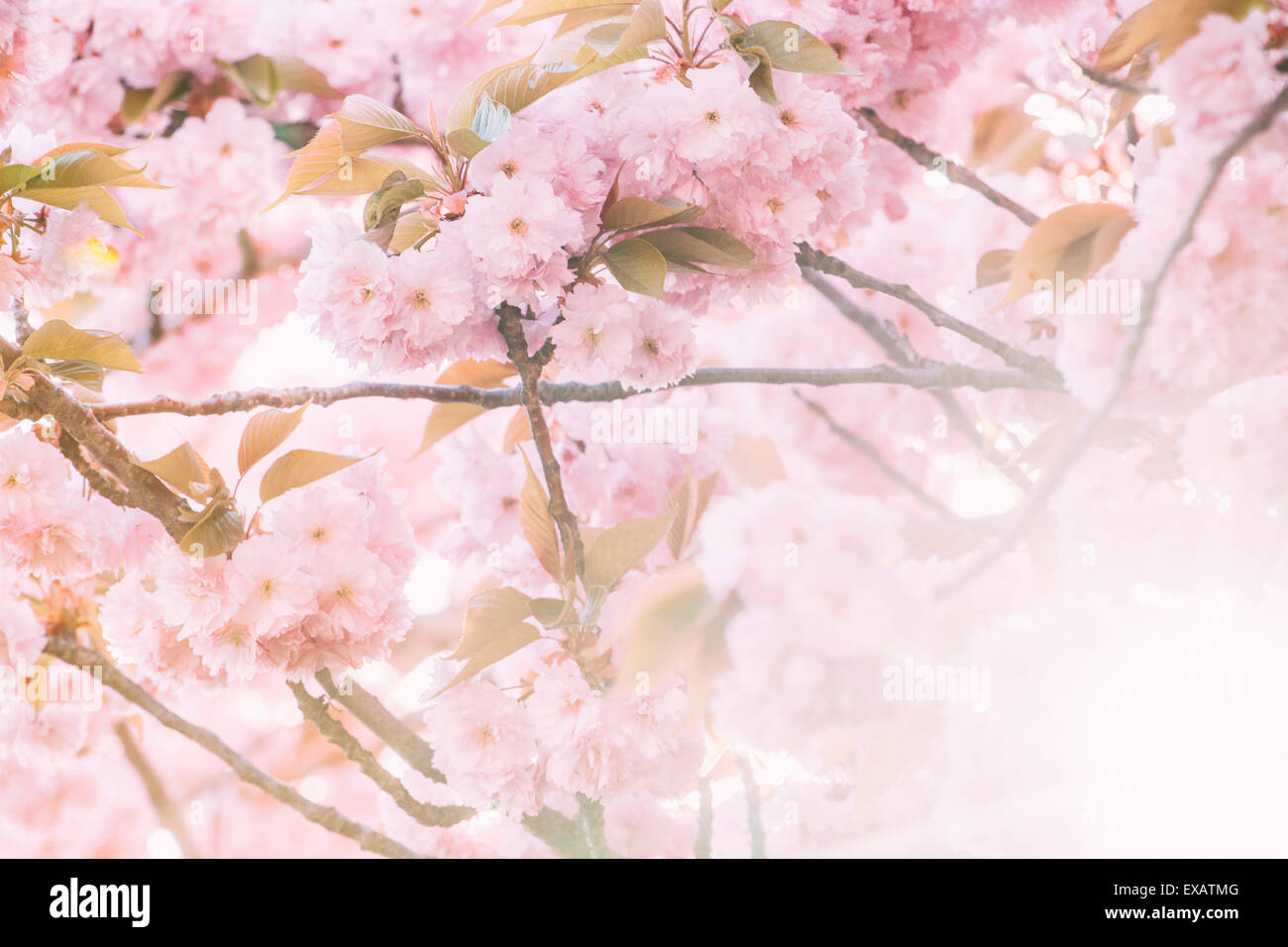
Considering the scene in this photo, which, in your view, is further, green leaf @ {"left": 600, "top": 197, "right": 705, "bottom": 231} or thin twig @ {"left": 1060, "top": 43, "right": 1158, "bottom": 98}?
thin twig @ {"left": 1060, "top": 43, "right": 1158, "bottom": 98}

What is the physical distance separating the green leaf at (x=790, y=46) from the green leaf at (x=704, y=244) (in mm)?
76

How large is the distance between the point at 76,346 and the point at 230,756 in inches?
9.2

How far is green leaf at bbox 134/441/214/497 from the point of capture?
0.40 metres

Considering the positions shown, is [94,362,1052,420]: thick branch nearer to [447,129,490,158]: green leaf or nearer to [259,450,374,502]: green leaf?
[259,450,374,502]: green leaf

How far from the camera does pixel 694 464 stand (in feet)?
1.82

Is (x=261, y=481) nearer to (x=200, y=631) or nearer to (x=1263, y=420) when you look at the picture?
(x=200, y=631)

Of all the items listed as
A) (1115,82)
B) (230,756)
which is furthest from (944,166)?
(230,756)

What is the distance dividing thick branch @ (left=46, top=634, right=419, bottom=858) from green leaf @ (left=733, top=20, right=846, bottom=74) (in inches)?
17.6

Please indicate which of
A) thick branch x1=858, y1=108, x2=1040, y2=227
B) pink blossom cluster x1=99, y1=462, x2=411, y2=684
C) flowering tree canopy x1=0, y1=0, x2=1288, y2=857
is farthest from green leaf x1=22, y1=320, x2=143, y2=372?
thick branch x1=858, y1=108, x2=1040, y2=227

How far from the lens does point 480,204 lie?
1.13 feet

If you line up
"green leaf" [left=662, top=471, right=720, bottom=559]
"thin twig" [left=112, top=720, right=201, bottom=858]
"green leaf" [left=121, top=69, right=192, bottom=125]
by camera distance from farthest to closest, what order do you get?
"thin twig" [left=112, top=720, right=201, bottom=858]
"green leaf" [left=121, top=69, right=192, bottom=125]
"green leaf" [left=662, top=471, right=720, bottom=559]

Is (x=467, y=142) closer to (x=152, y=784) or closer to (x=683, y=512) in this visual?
(x=683, y=512)

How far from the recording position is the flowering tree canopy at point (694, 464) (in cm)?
36
